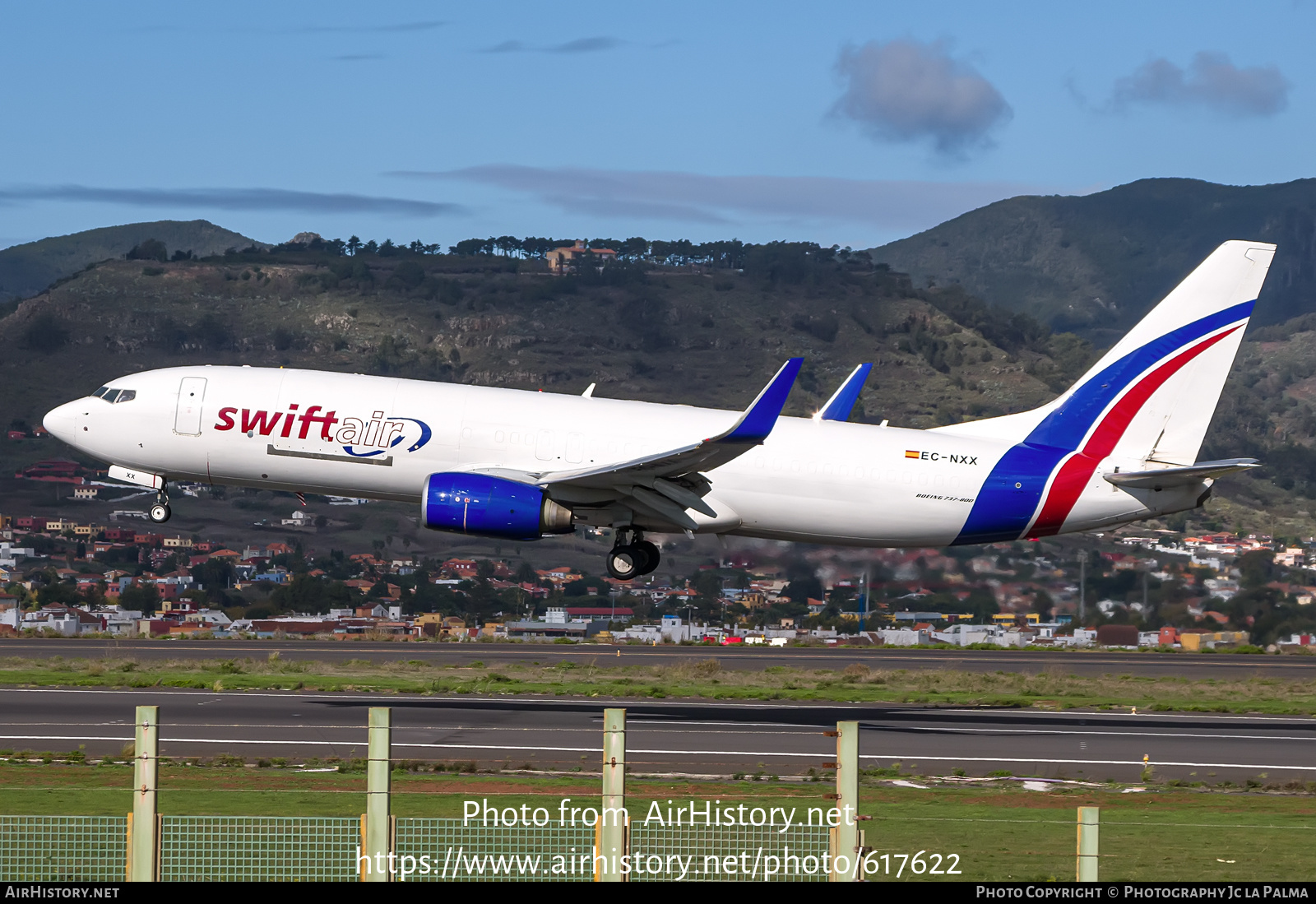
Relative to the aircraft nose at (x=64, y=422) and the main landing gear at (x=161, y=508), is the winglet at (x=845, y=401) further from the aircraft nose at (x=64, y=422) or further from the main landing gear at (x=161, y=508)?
the aircraft nose at (x=64, y=422)

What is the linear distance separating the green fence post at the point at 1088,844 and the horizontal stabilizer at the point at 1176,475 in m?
24.0

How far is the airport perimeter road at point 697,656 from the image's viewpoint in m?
52.7

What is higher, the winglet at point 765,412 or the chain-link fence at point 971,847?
the winglet at point 765,412

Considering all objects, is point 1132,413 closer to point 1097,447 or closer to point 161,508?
point 1097,447

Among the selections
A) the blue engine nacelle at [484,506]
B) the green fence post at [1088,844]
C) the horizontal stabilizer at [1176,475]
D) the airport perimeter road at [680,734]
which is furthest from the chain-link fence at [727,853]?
the horizontal stabilizer at [1176,475]

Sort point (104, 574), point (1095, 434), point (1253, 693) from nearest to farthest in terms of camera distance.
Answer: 1. point (1095, 434)
2. point (1253, 693)
3. point (104, 574)

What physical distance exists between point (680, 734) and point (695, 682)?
1317cm

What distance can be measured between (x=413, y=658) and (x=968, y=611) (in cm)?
2428

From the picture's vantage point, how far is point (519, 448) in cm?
3656

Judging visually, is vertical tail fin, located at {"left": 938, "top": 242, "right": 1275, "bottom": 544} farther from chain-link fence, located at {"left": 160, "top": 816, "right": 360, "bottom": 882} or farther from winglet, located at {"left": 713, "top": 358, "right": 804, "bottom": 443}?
chain-link fence, located at {"left": 160, "top": 816, "right": 360, "bottom": 882}

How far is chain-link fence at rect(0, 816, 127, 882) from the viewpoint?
15.6 metres

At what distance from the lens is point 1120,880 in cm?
1708
